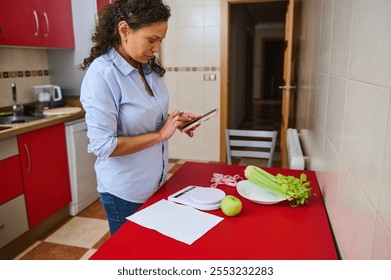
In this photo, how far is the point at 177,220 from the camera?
111 cm

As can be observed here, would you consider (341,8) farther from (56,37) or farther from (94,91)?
(56,37)

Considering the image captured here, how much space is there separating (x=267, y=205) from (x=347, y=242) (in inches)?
13.9

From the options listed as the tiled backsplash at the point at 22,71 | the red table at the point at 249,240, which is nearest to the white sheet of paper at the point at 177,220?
the red table at the point at 249,240

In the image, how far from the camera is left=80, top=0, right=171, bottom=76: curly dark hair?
48.4 inches

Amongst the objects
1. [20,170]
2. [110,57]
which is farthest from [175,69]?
[110,57]

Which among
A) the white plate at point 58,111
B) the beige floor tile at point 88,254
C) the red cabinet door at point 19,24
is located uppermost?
the red cabinet door at point 19,24

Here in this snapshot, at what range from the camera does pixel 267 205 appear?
1.24 m

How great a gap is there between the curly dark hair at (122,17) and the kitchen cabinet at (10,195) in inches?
41.7

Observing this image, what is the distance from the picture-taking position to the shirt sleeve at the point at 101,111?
4.06ft

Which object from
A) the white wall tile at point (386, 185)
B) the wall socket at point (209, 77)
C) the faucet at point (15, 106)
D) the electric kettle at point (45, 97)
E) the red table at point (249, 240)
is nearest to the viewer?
the white wall tile at point (386, 185)

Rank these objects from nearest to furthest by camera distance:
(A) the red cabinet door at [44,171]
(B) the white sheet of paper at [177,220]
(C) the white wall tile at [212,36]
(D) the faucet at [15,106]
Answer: (B) the white sheet of paper at [177,220] → (A) the red cabinet door at [44,171] → (D) the faucet at [15,106] → (C) the white wall tile at [212,36]

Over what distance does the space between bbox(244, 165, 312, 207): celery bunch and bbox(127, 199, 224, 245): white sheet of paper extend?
261mm

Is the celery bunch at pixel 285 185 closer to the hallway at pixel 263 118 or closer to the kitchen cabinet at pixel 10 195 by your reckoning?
the kitchen cabinet at pixel 10 195

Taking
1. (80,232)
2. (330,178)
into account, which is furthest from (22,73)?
(330,178)
